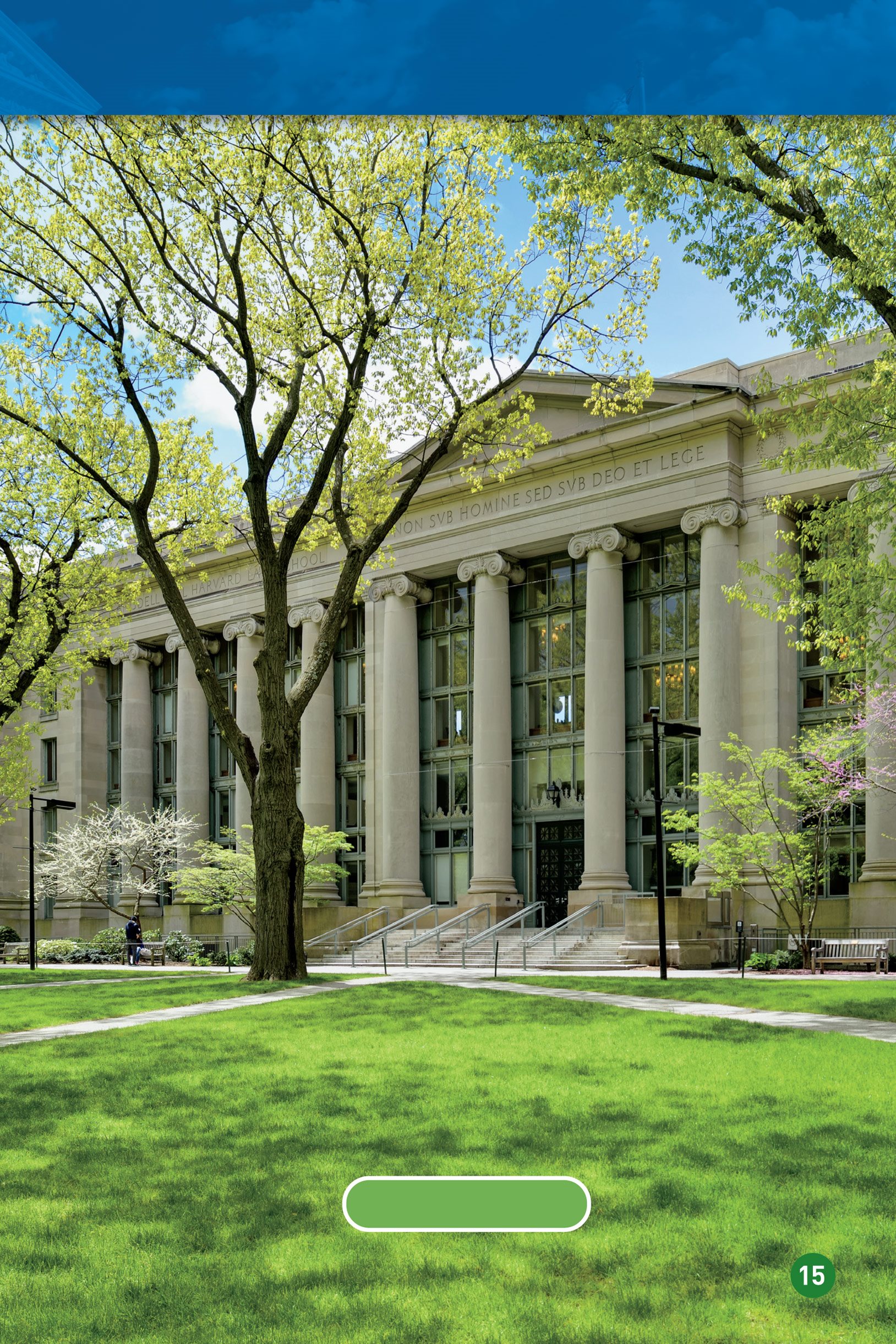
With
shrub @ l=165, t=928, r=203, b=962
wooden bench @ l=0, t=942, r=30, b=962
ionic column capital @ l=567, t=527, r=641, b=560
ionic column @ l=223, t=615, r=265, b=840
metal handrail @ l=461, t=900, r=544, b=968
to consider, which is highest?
ionic column capital @ l=567, t=527, r=641, b=560

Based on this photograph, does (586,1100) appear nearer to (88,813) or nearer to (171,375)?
(171,375)

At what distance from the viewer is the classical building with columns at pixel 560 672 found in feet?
109

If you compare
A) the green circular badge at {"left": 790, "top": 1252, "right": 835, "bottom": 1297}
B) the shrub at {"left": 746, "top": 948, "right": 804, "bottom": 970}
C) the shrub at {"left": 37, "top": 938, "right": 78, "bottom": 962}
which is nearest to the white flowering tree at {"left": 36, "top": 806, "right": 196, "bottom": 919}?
the shrub at {"left": 37, "top": 938, "right": 78, "bottom": 962}

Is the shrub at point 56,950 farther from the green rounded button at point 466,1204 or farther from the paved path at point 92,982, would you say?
the green rounded button at point 466,1204

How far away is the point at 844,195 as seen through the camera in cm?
952

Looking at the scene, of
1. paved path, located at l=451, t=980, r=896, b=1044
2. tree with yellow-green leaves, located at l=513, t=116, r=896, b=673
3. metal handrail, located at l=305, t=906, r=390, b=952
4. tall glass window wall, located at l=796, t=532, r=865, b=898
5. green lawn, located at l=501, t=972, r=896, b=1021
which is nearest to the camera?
tree with yellow-green leaves, located at l=513, t=116, r=896, b=673

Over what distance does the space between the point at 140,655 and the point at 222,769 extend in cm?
731

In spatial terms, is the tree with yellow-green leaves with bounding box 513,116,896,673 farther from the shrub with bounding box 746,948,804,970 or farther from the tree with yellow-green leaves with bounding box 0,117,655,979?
the shrub with bounding box 746,948,804,970

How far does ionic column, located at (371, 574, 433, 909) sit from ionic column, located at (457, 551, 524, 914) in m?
2.74

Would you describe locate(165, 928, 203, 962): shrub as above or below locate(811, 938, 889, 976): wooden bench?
below

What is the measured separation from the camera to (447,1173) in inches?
136

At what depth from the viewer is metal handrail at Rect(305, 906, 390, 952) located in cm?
3616

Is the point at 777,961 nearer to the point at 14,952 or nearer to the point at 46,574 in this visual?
the point at 46,574

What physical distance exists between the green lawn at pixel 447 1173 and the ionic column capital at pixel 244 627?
127 feet
